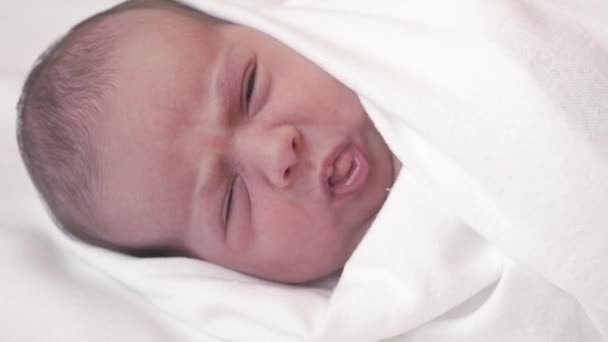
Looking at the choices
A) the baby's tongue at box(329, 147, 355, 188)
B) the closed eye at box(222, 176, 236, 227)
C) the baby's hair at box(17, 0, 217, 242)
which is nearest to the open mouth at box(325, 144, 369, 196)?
the baby's tongue at box(329, 147, 355, 188)

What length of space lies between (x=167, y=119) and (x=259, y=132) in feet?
0.45

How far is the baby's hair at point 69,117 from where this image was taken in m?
1.05

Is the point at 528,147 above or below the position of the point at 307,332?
above

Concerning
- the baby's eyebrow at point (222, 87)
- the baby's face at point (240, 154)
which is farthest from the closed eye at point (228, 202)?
the baby's eyebrow at point (222, 87)

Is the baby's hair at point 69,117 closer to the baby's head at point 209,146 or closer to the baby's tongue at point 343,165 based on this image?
the baby's head at point 209,146

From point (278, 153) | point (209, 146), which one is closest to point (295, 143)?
point (278, 153)

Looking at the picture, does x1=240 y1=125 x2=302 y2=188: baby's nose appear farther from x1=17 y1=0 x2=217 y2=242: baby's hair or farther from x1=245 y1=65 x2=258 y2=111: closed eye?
x1=17 y1=0 x2=217 y2=242: baby's hair

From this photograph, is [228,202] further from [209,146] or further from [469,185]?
[469,185]

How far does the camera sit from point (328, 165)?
1.01 metres

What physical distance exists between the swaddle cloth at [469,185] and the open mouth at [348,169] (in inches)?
2.0

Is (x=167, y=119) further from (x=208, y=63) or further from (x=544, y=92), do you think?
(x=544, y=92)

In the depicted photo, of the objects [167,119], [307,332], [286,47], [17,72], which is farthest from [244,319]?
[17,72]

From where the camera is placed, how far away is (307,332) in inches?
40.1

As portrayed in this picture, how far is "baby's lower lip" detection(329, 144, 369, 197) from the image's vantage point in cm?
101
